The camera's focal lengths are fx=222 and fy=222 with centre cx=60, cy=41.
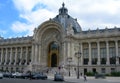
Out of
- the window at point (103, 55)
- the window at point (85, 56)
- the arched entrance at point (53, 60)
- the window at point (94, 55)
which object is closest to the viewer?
the window at point (103, 55)

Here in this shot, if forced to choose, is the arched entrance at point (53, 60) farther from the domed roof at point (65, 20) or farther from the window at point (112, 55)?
the window at point (112, 55)

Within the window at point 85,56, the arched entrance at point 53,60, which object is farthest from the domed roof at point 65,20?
the arched entrance at point 53,60

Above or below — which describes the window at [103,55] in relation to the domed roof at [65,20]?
below

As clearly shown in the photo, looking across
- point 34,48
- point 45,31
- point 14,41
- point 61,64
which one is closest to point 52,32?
point 45,31

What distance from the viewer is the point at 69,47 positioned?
222 ft

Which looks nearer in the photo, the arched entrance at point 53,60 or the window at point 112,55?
the window at point 112,55

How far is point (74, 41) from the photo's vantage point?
7006 cm

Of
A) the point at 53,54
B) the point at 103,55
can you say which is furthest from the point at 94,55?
the point at 53,54

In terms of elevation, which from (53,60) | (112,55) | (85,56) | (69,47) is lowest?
(53,60)

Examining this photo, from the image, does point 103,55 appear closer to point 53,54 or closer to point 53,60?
point 53,54

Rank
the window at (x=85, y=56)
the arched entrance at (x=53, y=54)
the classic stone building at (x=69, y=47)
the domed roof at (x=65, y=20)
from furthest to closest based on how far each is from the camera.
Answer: the domed roof at (x=65, y=20) < the arched entrance at (x=53, y=54) < the window at (x=85, y=56) < the classic stone building at (x=69, y=47)

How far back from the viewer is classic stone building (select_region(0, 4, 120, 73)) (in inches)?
2606

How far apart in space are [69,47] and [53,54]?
8.61 meters

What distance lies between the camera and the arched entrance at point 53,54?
2867 inches
